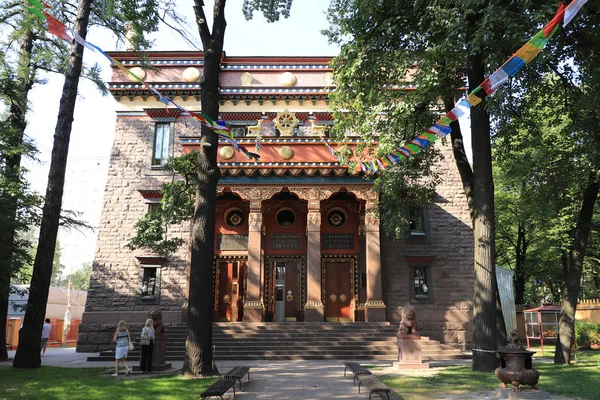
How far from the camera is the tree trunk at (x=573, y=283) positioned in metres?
14.5

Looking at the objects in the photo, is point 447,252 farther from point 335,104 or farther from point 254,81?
point 254,81

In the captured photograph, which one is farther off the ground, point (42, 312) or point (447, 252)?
point (447, 252)

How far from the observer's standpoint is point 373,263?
19578mm

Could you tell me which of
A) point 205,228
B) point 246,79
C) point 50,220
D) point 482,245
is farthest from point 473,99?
point 246,79

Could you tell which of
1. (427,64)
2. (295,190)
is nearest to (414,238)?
(295,190)

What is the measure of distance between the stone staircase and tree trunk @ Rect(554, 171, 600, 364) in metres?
3.38

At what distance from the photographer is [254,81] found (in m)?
24.4

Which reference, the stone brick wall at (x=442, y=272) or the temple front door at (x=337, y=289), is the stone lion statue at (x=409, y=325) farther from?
the temple front door at (x=337, y=289)

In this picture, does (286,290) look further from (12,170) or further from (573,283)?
(12,170)

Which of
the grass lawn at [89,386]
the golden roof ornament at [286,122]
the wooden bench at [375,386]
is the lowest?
the grass lawn at [89,386]

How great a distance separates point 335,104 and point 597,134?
8.05m

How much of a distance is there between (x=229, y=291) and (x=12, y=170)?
10.2 m

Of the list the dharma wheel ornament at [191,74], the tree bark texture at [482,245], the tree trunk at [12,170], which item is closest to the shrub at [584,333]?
the tree bark texture at [482,245]

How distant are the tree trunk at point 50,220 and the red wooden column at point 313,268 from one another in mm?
9318
